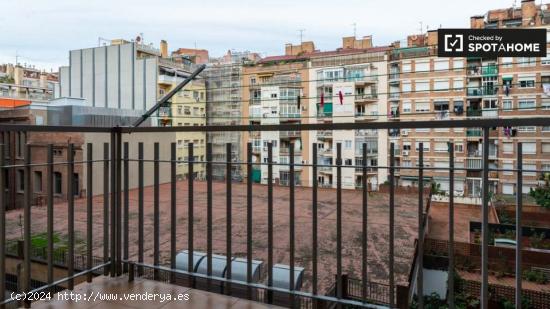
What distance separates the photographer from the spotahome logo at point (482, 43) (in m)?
7.51

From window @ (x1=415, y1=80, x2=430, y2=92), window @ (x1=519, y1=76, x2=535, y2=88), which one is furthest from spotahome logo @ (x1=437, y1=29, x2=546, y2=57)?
window @ (x1=415, y1=80, x2=430, y2=92)

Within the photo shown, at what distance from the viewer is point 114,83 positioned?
85.6 feet

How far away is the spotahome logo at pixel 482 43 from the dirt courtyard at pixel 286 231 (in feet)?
13.4

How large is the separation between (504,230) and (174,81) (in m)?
20.5

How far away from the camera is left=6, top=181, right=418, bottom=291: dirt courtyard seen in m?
7.03

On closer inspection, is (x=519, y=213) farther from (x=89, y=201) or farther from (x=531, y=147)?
(x=531, y=147)

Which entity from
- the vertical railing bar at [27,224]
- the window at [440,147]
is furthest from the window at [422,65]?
the vertical railing bar at [27,224]

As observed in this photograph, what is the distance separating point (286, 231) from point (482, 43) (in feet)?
19.9

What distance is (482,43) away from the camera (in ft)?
27.6

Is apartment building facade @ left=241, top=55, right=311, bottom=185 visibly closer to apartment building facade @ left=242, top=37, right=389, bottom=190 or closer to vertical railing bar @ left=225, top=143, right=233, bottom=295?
apartment building facade @ left=242, top=37, right=389, bottom=190

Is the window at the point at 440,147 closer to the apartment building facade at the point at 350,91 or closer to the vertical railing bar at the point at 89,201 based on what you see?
the apartment building facade at the point at 350,91

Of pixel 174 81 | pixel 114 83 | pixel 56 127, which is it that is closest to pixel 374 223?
pixel 56 127

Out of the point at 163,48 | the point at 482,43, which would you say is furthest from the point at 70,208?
the point at 163,48

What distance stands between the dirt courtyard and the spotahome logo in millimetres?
4073
